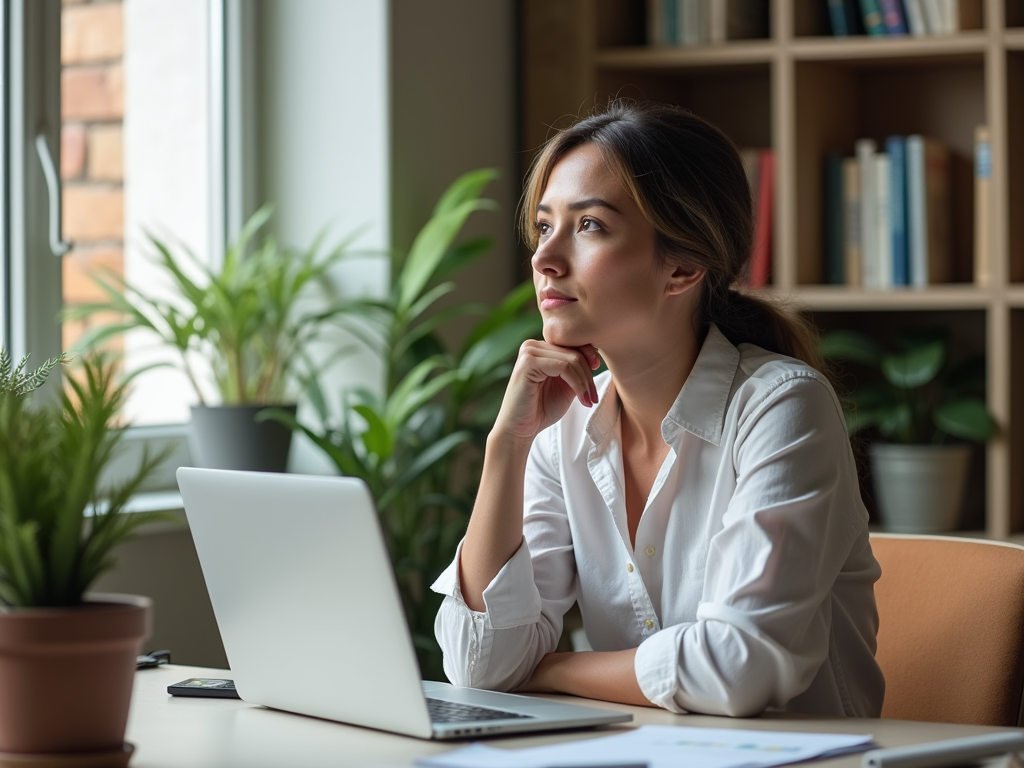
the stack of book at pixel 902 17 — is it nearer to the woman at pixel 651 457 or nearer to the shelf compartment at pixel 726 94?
the shelf compartment at pixel 726 94

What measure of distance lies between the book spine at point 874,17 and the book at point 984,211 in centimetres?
30

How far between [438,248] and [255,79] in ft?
2.23

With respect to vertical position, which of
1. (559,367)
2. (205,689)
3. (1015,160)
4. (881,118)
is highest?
(881,118)

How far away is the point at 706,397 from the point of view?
1.56 meters

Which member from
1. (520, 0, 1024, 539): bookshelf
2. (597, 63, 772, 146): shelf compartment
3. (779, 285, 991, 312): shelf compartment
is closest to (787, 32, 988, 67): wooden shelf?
(520, 0, 1024, 539): bookshelf

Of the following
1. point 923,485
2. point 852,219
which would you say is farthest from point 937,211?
point 923,485

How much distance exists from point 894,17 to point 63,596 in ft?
7.62

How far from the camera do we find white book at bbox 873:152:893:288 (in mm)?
2836

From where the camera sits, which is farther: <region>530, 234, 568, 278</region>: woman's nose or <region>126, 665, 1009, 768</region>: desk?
<region>530, 234, 568, 278</region>: woman's nose

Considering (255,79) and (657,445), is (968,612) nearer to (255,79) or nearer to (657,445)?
(657,445)

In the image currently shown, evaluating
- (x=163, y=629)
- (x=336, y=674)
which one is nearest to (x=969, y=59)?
(x=163, y=629)

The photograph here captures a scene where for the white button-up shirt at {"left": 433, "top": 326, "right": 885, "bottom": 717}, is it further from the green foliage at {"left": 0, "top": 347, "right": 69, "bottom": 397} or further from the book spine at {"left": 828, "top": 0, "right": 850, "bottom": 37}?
the book spine at {"left": 828, "top": 0, "right": 850, "bottom": 37}

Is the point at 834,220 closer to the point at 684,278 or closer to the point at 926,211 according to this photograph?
the point at 926,211

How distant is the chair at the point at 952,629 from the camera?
156 cm
